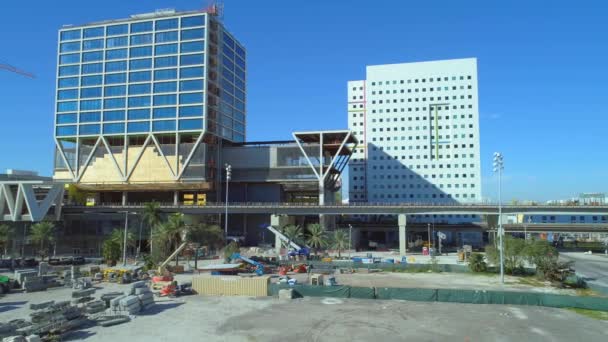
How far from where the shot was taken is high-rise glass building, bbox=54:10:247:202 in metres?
102

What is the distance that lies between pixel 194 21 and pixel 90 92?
32216 mm

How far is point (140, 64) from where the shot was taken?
106 m

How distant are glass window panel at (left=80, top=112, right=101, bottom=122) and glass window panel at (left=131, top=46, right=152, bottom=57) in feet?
57.4

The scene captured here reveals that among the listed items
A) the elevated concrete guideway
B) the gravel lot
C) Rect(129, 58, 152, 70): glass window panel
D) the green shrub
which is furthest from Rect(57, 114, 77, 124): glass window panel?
the green shrub

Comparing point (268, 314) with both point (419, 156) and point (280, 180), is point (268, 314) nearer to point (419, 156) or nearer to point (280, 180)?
point (280, 180)

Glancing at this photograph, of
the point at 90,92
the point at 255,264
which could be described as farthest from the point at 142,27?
the point at 255,264

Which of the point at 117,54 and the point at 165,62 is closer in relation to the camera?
the point at 165,62

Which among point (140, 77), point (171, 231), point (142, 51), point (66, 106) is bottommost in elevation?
point (171, 231)

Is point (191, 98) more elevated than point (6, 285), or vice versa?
point (191, 98)

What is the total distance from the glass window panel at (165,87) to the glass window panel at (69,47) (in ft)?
84.9

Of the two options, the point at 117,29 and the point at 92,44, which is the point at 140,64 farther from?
the point at 92,44

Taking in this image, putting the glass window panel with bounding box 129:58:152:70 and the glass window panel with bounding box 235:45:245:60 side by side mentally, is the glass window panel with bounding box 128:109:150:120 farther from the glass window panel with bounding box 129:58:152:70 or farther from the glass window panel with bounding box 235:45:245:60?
the glass window panel with bounding box 235:45:245:60

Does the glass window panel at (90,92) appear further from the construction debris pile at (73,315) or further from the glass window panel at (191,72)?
the construction debris pile at (73,315)

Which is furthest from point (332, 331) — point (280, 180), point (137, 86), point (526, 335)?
point (137, 86)
